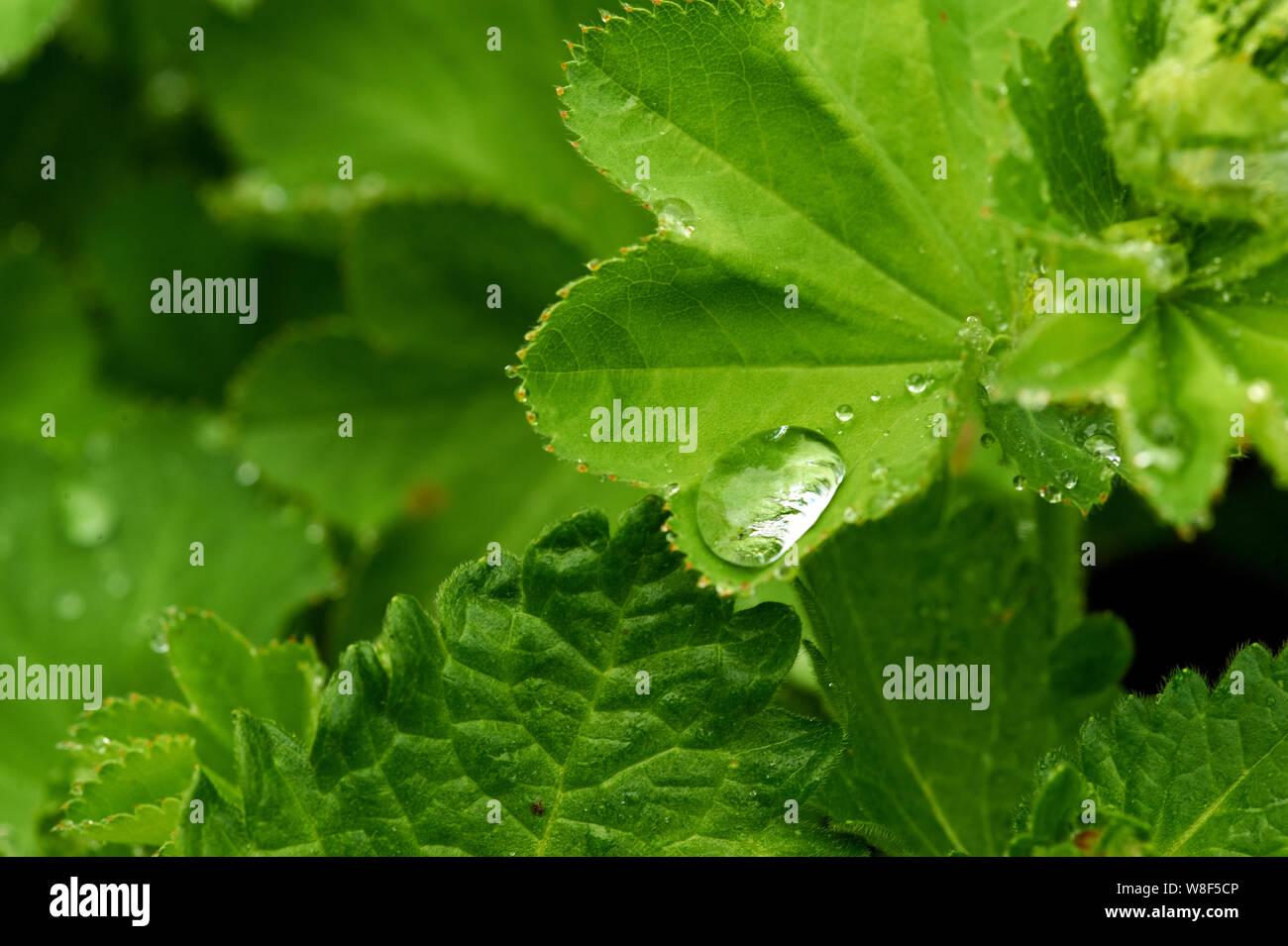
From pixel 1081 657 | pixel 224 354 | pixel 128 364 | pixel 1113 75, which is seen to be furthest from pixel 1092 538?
pixel 128 364

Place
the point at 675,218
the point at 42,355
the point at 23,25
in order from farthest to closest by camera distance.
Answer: the point at 42,355
the point at 23,25
the point at 675,218

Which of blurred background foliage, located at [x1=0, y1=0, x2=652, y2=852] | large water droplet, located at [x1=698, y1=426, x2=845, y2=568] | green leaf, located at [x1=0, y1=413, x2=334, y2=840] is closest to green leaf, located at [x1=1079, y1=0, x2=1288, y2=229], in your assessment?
large water droplet, located at [x1=698, y1=426, x2=845, y2=568]

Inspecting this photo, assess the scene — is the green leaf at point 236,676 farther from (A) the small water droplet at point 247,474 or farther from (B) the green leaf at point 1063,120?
(B) the green leaf at point 1063,120

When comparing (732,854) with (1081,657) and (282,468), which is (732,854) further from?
(282,468)

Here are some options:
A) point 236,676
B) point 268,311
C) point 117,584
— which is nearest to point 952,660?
point 236,676

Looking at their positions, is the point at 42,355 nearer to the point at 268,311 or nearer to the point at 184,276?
the point at 184,276

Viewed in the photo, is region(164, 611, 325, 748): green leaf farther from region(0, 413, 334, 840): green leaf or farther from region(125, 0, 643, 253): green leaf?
region(125, 0, 643, 253): green leaf
